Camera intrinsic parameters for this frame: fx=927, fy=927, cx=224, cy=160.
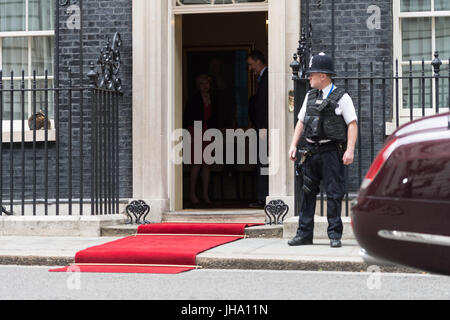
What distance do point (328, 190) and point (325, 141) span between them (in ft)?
1.61

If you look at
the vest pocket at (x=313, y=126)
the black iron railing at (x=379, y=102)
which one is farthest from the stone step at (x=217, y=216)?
the vest pocket at (x=313, y=126)

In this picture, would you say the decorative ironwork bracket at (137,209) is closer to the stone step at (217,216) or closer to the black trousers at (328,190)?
the stone step at (217,216)

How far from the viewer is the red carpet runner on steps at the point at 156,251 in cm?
854

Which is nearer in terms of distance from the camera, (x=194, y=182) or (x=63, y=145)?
(x=63, y=145)

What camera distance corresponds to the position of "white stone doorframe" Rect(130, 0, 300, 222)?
11.2 metres

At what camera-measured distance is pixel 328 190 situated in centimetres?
923

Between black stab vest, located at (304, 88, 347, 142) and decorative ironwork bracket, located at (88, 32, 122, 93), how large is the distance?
295 cm

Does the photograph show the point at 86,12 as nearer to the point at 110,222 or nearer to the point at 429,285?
the point at 110,222

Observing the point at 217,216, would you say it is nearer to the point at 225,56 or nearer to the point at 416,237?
the point at 225,56

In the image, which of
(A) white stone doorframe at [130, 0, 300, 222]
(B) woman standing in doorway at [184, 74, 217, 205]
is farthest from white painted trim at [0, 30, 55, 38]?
(B) woman standing in doorway at [184, 74, 217, 205]

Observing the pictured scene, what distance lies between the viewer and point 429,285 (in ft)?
23.4

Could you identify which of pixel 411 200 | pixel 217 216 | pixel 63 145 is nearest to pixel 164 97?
pixel 63 145
